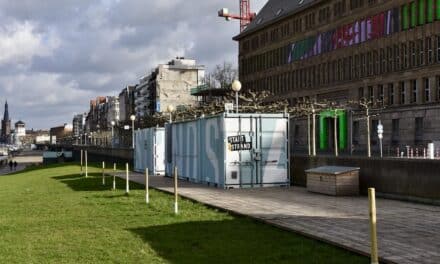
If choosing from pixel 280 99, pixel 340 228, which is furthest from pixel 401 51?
pixel 340 228

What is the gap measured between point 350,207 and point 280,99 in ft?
292

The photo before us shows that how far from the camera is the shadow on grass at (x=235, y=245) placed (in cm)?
955

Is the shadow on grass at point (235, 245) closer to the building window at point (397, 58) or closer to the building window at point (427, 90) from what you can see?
the building window at point (427, 90)

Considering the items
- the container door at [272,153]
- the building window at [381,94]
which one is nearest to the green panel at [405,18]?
the building window at [381,94]

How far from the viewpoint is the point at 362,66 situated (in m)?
81.4

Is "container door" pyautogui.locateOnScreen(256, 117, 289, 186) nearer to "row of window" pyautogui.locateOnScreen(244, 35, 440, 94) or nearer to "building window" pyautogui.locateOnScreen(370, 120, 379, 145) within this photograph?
"building window" pyautogui.locateOnScreen(370, 120, 379, 145)

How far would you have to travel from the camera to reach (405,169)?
1781 cm

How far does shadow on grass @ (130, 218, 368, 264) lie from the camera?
9.55m

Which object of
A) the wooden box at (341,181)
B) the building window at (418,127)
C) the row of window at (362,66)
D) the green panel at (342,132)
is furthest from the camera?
the row of window at (362,66)

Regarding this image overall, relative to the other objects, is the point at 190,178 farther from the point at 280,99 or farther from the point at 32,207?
the point at 280,99

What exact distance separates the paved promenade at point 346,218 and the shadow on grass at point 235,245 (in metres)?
0.42

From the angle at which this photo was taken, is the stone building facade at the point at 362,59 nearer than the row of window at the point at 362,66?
Yes

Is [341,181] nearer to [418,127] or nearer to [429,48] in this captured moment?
[418,127]

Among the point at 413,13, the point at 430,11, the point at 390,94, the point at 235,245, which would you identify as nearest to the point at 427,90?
the point at 390,94
